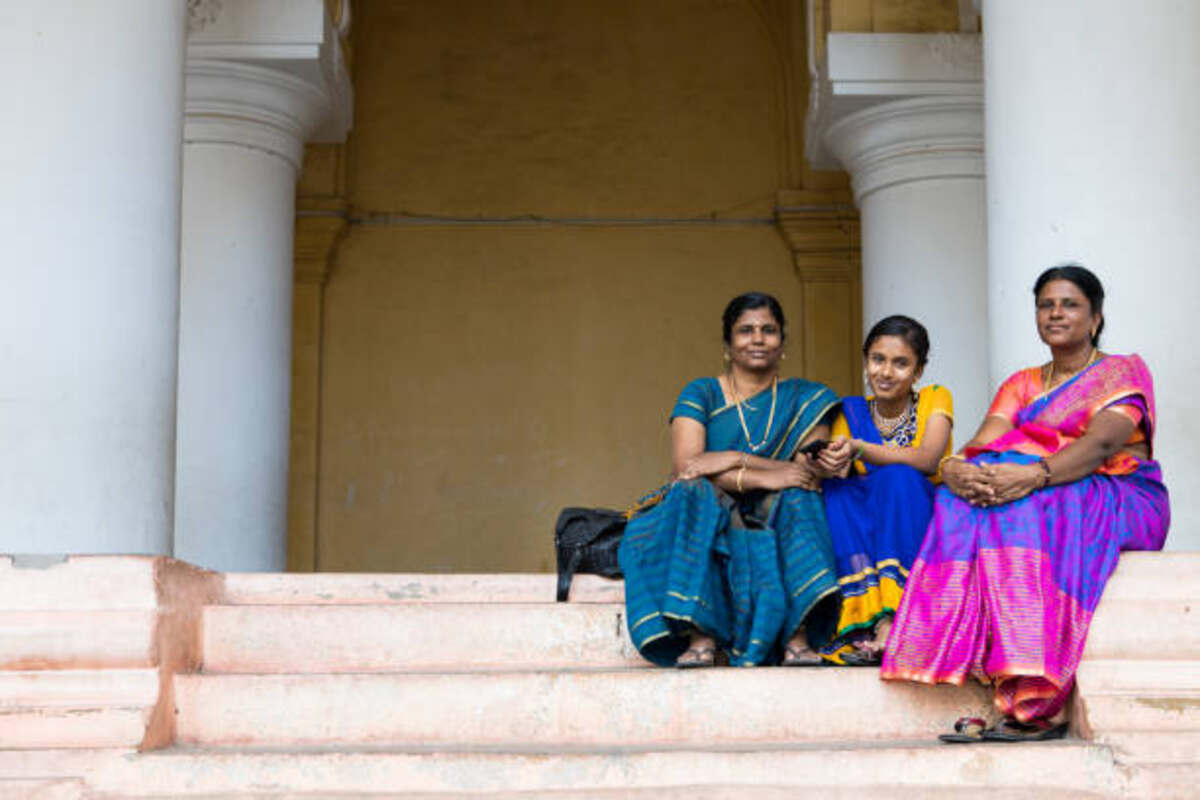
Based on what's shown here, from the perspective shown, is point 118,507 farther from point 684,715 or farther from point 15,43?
point 684,715

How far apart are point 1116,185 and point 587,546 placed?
229 cm

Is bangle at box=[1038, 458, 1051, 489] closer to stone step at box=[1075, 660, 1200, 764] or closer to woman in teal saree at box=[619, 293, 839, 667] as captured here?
stone step at box=[1075, 660, 1200, 764]

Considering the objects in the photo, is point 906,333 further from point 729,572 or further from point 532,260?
point 532,260

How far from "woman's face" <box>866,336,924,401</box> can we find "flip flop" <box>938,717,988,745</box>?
4.62ft

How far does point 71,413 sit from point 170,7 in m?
1.48

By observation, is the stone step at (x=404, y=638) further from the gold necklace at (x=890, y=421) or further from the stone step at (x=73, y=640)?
the gold necklace at (x=890, y=421)

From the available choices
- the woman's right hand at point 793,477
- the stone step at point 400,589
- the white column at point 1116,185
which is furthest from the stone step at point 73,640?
the white column at point 1116,185

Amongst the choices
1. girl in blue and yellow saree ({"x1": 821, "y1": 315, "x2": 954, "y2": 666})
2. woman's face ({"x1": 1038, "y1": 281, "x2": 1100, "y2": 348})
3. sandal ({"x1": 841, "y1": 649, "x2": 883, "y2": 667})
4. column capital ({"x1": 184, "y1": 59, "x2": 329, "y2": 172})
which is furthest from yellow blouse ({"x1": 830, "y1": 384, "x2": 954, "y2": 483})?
column capital ({"x1": 184, "y1": 59, "x2": 329, "y2": 172})

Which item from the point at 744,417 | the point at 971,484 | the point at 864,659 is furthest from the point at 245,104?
the point at 971,484

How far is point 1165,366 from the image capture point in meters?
6.11

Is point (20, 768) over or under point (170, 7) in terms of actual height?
under

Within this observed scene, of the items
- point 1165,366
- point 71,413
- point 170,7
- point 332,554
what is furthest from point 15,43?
point 332,554

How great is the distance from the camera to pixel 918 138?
8945 millimetres

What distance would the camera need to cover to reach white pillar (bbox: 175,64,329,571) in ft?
27.7
